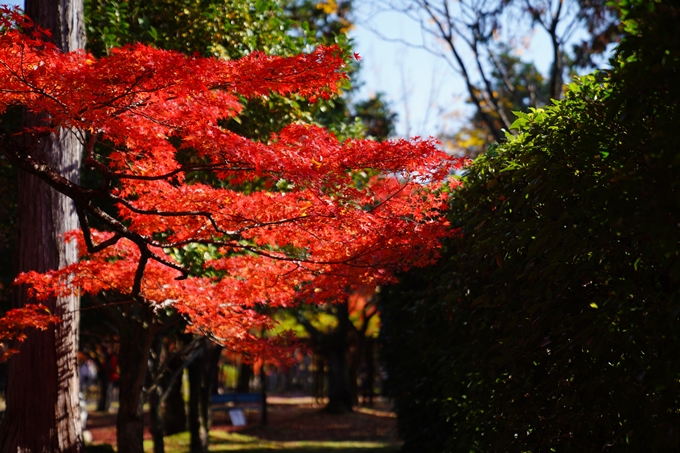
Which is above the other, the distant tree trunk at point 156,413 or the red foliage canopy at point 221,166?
the red foliage canopy at point 221,166

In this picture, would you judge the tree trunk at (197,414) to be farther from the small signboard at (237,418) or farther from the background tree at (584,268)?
the background tree at (584,268)

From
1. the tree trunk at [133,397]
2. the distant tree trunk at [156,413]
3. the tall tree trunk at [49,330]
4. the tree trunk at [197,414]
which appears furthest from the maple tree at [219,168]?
the tree trunk at [197,414]

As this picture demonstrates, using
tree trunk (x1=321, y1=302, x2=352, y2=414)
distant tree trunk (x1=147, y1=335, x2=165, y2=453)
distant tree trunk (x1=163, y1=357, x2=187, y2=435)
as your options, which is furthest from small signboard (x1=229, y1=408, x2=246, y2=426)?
distant tree trunk (x1=147, y1=335, x2=165, y2=453)

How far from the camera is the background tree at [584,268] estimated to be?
327cm

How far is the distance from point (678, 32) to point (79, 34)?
6.65 meters

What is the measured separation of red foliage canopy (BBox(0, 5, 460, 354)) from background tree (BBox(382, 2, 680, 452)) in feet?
2.45

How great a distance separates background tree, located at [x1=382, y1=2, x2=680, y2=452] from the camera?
3.27 meters

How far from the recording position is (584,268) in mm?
4004

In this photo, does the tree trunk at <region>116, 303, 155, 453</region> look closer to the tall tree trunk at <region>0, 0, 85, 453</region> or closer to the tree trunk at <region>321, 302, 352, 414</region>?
the tall tree trunk at <region>0, 0, 85, 453</region>

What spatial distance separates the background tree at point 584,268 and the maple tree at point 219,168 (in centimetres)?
73

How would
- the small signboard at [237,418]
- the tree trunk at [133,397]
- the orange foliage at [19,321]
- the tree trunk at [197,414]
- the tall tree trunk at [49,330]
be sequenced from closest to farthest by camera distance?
the orange foliage at [19,321] < the tall tree trunk at [49,330] < the tree trunk at [133,397] < the tree trunk at [197,414] < the small signboard at [237,418]

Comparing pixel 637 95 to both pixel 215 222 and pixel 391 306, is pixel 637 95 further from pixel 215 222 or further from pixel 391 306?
pixel 391 306

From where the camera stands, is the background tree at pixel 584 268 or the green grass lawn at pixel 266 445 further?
the green grass lawn at pixel 266 445

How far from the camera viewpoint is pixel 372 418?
2112 centimetres
